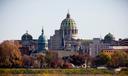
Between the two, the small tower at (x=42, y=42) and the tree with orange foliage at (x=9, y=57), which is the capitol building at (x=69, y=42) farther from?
the tree with orange foliage at (x=9, y=57)

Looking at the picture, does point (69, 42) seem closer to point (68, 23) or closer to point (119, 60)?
point (68, 23)

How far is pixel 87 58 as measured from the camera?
71.1 metres

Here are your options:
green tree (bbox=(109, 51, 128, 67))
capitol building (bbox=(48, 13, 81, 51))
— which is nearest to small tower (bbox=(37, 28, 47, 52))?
capitol building (bbox=(48, 13, 81, 51))

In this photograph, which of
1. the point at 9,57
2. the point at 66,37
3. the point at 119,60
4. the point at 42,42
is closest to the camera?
the point at 9,57

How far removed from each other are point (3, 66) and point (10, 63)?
2097 mm

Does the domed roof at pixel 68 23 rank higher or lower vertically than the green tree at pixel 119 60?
higher

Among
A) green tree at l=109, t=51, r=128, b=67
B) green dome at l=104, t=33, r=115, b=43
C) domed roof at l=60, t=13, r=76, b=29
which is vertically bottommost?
green tree at l=109, t=51, r=128, b=67

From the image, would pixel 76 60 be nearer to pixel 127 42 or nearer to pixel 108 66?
pixel 108 66

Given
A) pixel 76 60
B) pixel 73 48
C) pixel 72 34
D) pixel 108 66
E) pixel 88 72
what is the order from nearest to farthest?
pixel 88 72, pixel 108 66, pixel 76 60, pixel 73 48, pixel 72 34

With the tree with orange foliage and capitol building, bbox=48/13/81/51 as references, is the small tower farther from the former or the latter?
the tree with orange foliage

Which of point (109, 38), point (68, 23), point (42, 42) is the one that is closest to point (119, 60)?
point (42, 42)

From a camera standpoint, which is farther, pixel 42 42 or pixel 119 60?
pixel 42 42

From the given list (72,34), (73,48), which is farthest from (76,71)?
(72,34)

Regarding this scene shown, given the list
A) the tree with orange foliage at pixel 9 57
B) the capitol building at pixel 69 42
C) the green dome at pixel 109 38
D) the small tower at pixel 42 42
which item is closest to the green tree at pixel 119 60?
the tree with orange foliage at pixel 9 57
